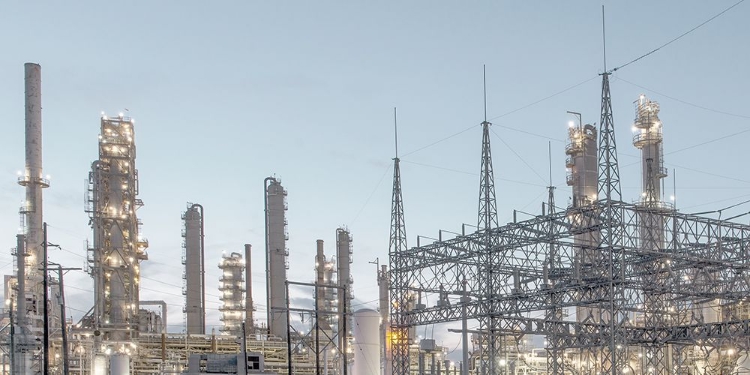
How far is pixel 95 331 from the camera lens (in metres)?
53.7

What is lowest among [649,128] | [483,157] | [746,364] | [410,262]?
[746,364]

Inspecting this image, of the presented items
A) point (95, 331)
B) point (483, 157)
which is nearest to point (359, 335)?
point (483, 157)

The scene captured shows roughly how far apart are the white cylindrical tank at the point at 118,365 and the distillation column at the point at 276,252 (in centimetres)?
1702

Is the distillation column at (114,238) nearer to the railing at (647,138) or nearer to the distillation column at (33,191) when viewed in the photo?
the distillation column at (33,191)

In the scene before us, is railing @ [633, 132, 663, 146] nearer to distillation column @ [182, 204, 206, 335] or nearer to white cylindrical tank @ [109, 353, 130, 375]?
distillation column @ [182, 204, 206, 335]

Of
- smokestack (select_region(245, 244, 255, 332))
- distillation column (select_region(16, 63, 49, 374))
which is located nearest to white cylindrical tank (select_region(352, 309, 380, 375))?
distillation column (select_region(16, 63, 49, 374))

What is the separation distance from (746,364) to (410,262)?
24585mm

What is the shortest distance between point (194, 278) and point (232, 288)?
9.81m

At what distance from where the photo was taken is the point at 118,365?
49.1m

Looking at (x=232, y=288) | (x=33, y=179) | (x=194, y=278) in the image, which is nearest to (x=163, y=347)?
(x=194, y=278)

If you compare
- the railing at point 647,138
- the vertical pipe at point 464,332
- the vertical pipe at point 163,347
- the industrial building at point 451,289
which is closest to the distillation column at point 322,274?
the industrial building at point 451,289

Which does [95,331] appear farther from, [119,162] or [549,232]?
[549,232]

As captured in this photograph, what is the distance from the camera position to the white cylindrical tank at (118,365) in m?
49.0

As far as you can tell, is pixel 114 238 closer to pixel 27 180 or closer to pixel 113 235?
pixel 113 235
